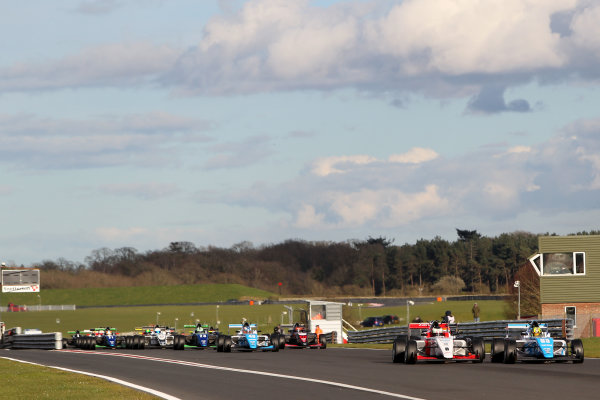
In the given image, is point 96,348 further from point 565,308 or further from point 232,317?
point 232,317

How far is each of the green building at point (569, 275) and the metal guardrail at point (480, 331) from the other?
10.4 meters

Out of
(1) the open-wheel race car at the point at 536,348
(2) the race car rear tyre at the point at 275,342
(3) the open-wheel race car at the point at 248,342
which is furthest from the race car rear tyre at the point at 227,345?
(1) the open-wheel race car at the point at 536,348

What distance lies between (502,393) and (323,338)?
25588 mm

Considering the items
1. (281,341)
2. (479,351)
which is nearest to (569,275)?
(281,341)

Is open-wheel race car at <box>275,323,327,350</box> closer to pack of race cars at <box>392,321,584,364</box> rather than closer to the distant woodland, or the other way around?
pack of race cars at <box>392,321,584,364</box>

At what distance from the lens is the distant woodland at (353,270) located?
162 m

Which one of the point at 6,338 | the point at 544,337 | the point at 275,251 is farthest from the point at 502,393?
the point at 275,251

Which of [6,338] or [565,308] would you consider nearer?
[565,308]

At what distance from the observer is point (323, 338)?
4281 cm

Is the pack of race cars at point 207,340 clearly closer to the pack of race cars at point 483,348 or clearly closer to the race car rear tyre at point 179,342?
the race car rear tyre at point 179,342

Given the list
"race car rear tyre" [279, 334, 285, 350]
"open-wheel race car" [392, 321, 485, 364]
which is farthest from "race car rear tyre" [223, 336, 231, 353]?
"open-wheel race car" [392, 321, 485, 364]

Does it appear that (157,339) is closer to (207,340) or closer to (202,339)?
(202,339)

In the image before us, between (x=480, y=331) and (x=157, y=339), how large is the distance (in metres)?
18.8

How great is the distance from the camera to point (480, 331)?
1586 inches
